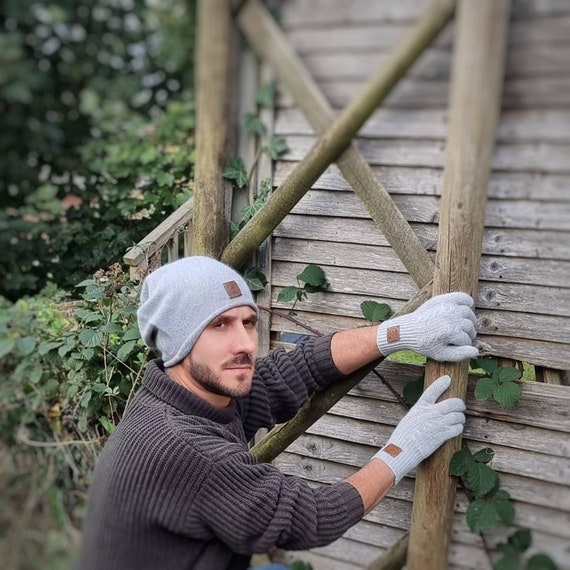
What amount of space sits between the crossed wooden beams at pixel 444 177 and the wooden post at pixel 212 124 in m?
0.03

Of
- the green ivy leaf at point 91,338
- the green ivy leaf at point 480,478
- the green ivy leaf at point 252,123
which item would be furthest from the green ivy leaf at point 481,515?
the green ivy leaf at point 91,338

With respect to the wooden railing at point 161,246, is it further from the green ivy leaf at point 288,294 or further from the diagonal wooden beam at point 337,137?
the green ivy leaf at point 288,294

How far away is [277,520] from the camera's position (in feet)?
6.85

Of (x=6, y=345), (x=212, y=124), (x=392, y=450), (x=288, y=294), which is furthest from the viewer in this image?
(x=6, y=345)

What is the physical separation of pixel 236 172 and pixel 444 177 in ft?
2.77

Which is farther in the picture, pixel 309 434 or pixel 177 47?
pixel 177 47

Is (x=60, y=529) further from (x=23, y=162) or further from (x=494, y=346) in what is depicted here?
(x=23, y=162)

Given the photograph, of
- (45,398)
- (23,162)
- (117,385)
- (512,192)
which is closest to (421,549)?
(512,192)

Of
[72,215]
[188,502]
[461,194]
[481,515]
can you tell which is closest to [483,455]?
[481,515]

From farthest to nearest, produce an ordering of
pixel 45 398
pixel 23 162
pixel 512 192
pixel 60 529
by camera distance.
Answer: pixel 23 162, pixel 45 398, pixel 60 529, pixel 512 192

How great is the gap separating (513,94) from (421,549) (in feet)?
5.28

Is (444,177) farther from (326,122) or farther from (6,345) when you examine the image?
(6,345)

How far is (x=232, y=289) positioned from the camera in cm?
227

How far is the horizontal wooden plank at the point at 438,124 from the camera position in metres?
2.01
